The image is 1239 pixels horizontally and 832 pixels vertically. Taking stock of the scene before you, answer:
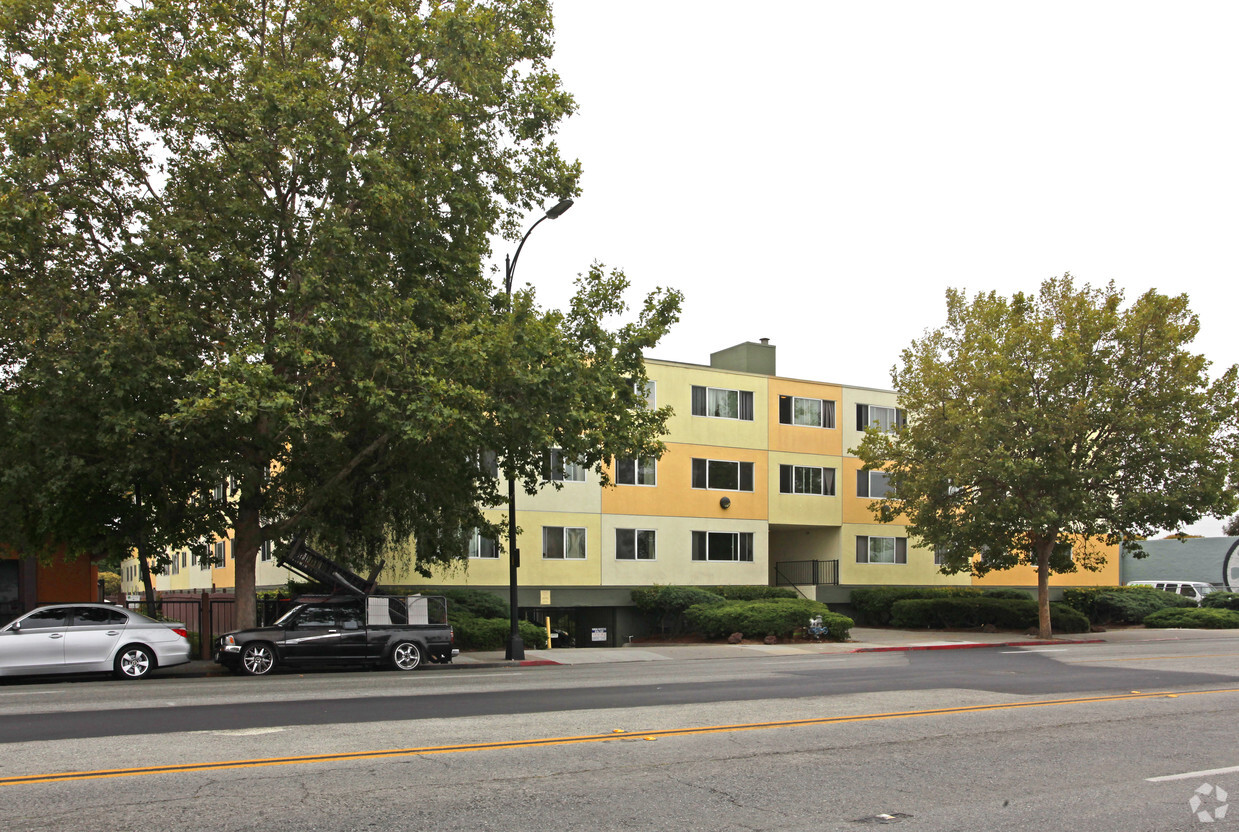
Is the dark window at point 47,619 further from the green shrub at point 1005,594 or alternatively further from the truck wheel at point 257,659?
the green shrub at point 1005,594

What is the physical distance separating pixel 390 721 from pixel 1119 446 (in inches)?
1060

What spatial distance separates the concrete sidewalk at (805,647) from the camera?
76.7 feet

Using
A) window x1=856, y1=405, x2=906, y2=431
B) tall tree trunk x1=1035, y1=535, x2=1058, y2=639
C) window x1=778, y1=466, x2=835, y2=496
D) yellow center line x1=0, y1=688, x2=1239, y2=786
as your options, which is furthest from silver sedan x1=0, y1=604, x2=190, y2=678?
window x1=856, y1=405, x2=906, y2=431

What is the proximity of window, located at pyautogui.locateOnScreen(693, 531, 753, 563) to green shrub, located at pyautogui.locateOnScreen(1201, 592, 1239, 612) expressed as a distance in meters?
21.9

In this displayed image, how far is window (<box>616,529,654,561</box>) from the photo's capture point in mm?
36469

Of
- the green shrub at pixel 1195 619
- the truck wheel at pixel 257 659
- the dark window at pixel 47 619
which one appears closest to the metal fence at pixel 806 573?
the green shrub at pixel 1195 619

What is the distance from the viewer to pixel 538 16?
73.4 ft

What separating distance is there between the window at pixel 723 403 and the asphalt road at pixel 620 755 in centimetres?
2173

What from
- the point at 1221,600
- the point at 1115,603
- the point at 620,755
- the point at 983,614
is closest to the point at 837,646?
the point at 983,614

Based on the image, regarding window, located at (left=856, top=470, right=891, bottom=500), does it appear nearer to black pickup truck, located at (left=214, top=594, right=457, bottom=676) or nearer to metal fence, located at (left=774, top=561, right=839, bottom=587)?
metal fence, located at (left=774, top=561, right=839, bottom=587)

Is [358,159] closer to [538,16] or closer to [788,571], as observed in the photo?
[538,16]

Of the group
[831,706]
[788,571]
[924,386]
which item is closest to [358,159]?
[831,706]

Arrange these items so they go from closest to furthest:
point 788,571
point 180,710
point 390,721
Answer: point 390,721 → point 180,710 → point 788,571

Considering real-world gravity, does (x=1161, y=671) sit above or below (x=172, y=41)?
below
